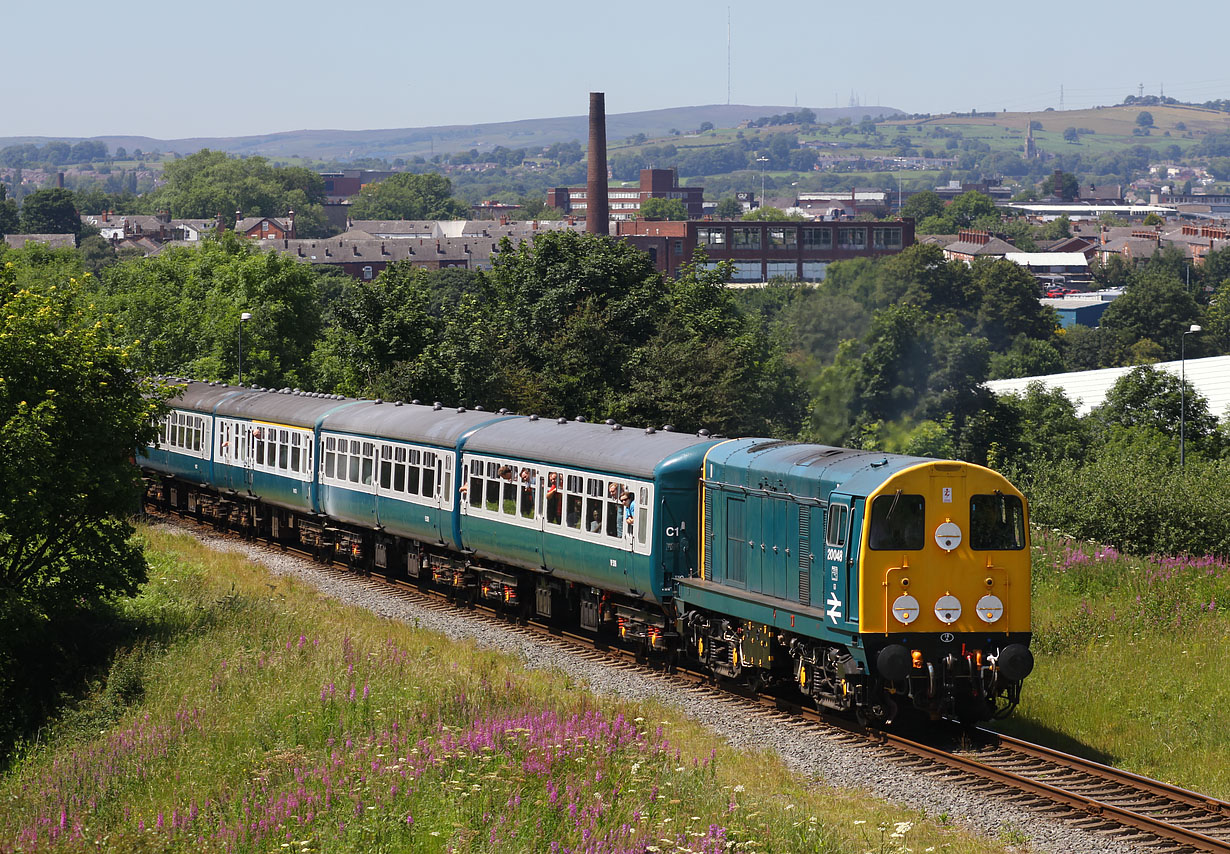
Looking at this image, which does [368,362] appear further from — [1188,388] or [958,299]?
[958,299]

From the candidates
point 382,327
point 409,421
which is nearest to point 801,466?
point 409,421

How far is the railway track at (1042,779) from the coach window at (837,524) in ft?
8.91

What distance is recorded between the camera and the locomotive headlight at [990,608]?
1892cm

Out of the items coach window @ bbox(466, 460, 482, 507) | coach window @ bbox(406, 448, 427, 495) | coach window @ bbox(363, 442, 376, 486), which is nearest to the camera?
coach window @ bbox(466, 460, 482, 507)

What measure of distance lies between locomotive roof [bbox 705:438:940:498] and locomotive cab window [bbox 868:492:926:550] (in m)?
0.30

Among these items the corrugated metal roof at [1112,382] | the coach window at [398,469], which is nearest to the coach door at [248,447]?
the coach window at [398,469]

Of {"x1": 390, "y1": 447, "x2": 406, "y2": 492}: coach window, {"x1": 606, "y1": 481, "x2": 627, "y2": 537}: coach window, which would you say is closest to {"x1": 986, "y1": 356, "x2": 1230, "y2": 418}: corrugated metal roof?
{"x1": 390, "y1": 447, "x2": 406, "y2": 492}: coach window

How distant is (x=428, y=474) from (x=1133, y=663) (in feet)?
48.1

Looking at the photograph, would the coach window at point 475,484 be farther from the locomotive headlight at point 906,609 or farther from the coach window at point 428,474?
the locomotive headlight at point 906,609

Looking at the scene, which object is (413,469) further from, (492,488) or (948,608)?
(948,608)

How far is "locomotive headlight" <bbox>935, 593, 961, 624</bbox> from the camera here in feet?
61.6

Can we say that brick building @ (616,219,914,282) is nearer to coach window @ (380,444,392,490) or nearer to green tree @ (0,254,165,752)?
coach window @ (380,444,392,490)

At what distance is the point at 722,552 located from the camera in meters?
22.0

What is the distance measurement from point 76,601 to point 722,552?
12637 millimetres
